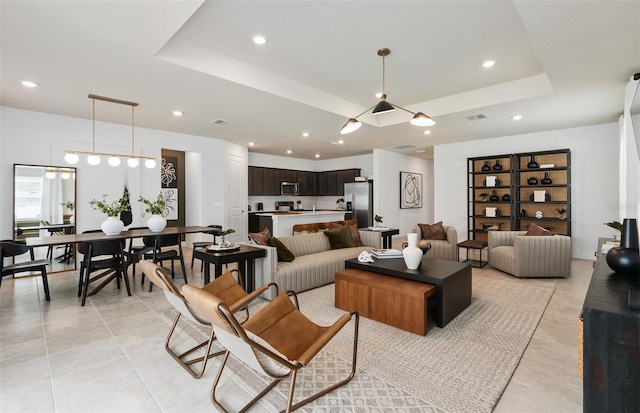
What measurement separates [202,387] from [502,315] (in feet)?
9.41

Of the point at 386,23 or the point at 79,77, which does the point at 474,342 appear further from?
the point at 79,77

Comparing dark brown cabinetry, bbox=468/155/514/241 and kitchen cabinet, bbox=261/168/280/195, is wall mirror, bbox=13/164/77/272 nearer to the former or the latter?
kitchen cabinet, bbox=261/168/280/195

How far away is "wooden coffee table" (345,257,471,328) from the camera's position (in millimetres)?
2918

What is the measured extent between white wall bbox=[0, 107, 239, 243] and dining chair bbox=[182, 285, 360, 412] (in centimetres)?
525

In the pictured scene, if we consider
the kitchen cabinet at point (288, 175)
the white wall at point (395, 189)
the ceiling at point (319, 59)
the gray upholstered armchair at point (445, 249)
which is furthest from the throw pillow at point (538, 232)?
the kitchen cabinet at point (288, 175)

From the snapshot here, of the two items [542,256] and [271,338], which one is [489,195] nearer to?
[542,256]

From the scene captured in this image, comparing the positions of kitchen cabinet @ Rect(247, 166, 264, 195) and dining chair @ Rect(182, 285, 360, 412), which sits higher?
kitchen cabinet @ Rect(247, 166, 264, 195)

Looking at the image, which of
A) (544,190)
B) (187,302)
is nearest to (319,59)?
(187,302)

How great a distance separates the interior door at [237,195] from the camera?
25.7ft

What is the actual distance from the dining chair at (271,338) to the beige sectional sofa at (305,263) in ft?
4.96

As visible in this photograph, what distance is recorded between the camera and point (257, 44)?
11.3ft

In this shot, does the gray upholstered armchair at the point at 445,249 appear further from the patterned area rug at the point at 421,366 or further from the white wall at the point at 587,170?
the white wall at the point at 587,170

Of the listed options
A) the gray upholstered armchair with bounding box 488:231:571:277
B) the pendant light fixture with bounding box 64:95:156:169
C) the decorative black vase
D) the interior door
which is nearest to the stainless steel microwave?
the interior door

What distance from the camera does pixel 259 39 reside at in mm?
3311
